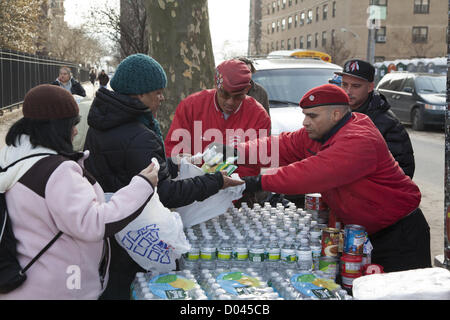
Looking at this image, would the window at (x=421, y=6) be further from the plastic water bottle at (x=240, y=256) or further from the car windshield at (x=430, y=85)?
the plastic water bottle at (x=240, y=256)

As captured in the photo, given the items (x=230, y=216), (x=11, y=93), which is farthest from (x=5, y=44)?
(x=230, y=216)

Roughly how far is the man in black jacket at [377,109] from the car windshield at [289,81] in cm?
424

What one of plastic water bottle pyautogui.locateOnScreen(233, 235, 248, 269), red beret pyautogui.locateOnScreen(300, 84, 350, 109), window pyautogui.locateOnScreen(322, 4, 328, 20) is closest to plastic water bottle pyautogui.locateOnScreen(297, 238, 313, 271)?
plastic water bottle pyautogui.locateOnScreen(233, 235, 248, 269)

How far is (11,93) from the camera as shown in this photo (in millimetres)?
19312

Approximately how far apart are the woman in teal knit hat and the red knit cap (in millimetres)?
427

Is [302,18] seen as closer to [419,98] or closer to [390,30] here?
[390,30]

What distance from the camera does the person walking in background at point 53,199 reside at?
2.26m

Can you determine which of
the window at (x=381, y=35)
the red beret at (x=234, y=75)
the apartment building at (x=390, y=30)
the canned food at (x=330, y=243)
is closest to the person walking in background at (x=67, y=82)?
the red beret at (x=234, y=75)

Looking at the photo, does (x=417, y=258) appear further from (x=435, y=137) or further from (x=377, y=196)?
(x=435, y=137)

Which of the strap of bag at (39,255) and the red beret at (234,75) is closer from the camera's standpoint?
the strap of bag at (39,255)

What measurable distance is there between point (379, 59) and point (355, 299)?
64213mm

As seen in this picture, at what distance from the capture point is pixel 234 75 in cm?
391

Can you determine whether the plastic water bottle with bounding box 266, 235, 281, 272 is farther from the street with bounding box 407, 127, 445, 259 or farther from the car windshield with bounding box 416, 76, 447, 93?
the car windshield with bounding box 416, 76, 447, 93

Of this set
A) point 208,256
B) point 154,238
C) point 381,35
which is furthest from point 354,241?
point 381,35
